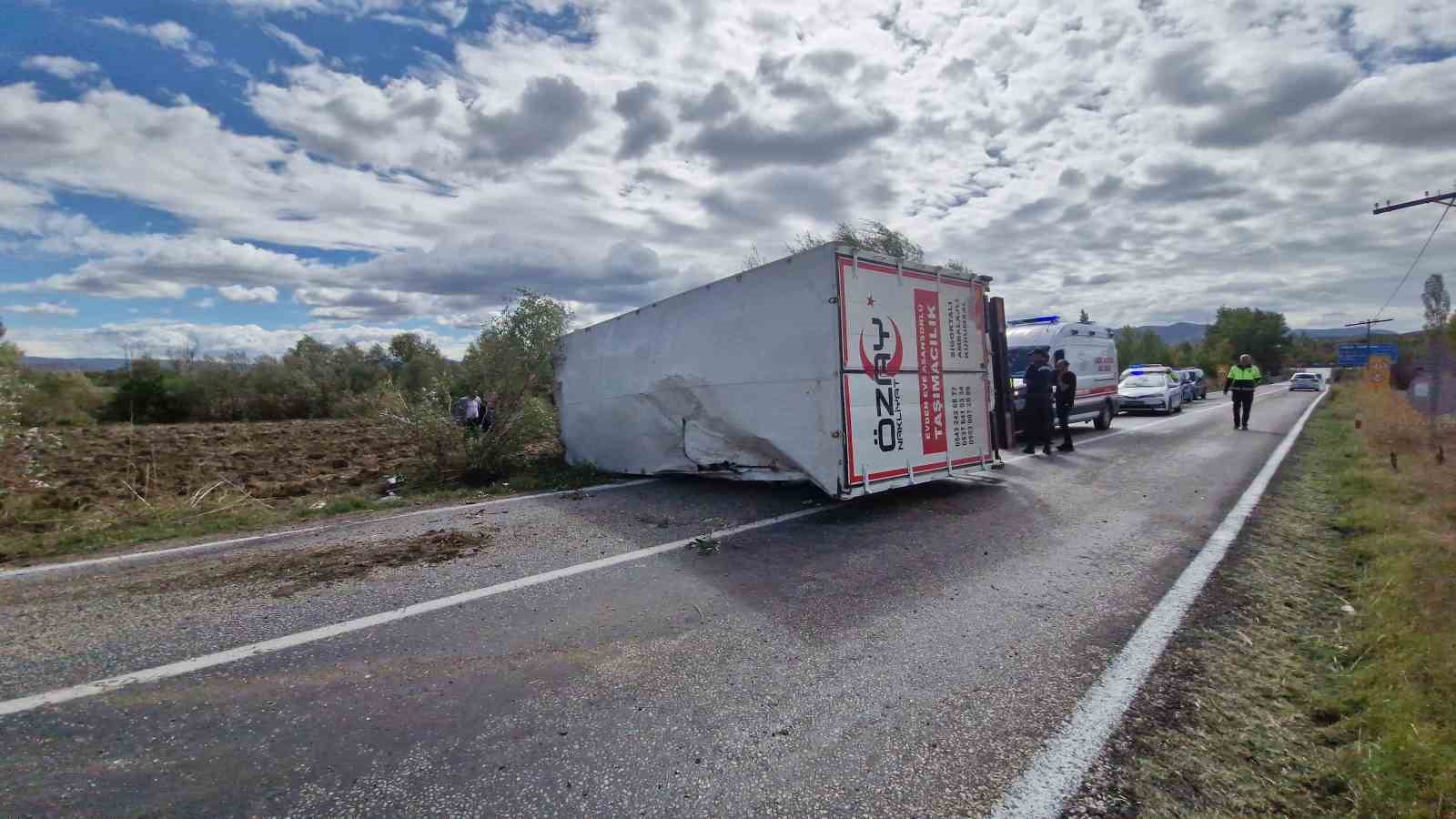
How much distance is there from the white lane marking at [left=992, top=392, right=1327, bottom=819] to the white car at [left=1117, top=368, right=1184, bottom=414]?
60.2 ft

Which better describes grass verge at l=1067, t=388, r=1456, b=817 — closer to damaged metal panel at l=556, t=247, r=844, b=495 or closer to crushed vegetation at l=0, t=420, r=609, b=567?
damaged metal panel at l=556, t=247, r=844, b=495

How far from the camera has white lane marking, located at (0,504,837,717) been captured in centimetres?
296

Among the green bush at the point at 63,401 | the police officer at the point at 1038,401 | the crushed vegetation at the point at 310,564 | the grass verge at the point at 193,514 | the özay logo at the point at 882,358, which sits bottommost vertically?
the crushed vegetation at the point at 310,564

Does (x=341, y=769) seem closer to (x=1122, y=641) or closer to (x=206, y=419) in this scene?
(x=1122, y=641)

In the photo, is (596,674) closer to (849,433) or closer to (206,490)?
(849,433)

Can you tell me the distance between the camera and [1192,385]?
2806 cm

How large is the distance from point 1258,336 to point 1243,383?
88.6 meters

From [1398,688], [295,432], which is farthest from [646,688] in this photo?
[295,432]

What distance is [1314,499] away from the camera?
281 inches

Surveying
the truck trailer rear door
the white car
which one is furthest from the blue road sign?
the truck trailer rear door

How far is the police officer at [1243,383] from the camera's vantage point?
47.0 feet

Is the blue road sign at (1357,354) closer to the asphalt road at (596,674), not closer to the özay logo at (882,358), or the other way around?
the özay logo at (882,358)

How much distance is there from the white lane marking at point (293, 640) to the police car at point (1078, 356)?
9756mm

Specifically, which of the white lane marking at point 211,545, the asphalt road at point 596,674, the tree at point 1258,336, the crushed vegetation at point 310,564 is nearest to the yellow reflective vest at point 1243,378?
the asphalt road at point 596,674
